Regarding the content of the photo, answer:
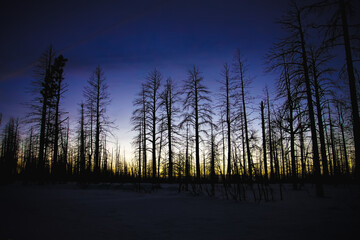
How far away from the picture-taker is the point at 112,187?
12898 mm

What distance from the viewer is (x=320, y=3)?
20.7 ft

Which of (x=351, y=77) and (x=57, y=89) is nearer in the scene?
(x=351, y=77)

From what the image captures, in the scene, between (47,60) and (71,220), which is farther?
(47,60)

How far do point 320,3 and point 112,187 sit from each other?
51.2 feet

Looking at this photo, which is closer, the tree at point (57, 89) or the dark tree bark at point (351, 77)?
the dark tree bark at point (351, 77)

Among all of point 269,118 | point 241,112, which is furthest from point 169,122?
point 269,118

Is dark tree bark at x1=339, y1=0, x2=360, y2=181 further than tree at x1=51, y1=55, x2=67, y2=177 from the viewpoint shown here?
No

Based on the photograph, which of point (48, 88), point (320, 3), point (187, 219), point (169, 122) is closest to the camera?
point (187, 219)

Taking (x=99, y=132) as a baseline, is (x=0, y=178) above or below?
below


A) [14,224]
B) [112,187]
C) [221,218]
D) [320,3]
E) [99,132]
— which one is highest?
[320,3]

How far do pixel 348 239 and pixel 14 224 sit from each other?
5.30 meters

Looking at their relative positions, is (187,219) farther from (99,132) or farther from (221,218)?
(99,132)

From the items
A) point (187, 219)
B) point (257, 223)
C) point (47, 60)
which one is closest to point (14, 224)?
point (187, 219)

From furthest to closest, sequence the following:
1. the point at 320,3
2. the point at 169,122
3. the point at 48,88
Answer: the point at 169,122, the point at 48,88, the point at 320,3
